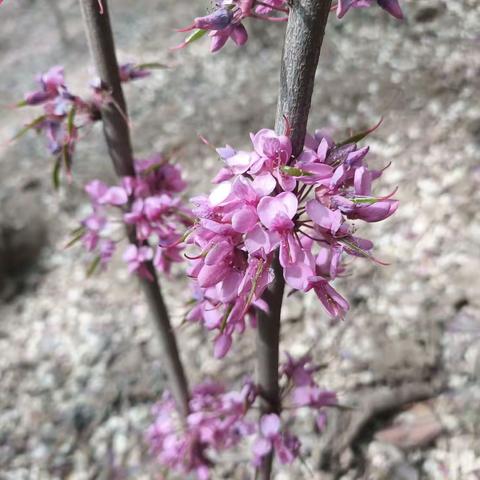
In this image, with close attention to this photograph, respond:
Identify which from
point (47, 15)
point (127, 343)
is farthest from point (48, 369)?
point (47, 15)

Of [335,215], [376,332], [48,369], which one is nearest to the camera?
[335,215]

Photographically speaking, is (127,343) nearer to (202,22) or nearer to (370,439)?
(370,439)

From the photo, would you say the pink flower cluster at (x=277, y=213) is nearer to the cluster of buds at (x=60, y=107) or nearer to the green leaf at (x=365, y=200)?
the green leaf at (x=365, y=200)

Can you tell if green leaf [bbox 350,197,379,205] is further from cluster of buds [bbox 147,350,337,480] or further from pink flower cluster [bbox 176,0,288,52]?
cluster of buds [bbox 147,350,337,480]

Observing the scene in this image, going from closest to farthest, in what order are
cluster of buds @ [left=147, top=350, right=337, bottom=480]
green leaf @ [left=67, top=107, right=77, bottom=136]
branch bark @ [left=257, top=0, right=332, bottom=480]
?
branch bark @ [left=257, top=0, right=332, bottom=480], green leaf @ [left=67, top=107, right=77, bottom=136], cluster of buds @ [left=147, top=350, right=337, bottom=480]

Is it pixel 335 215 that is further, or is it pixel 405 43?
pixel 405 43

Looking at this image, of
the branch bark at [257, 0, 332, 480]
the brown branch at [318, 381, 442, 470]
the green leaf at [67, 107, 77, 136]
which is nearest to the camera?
the branch bark at [257, 0, 332, 480]

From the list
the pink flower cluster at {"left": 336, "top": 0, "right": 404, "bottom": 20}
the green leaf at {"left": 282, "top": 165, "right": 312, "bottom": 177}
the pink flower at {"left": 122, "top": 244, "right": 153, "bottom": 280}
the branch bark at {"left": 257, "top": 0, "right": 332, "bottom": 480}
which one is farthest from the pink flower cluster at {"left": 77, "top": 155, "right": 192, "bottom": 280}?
the pink flower cluster at {"left": 336, "top": 0, "right": 404, "bottom": 20}
